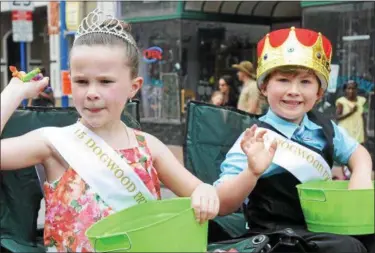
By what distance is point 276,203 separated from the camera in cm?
251

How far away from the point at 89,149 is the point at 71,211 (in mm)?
203

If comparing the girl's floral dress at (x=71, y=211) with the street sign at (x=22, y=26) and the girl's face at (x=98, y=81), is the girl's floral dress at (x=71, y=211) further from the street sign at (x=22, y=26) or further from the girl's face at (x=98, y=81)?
the street sign at (x=22, y=26)

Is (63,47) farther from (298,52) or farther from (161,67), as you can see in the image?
(298,52)

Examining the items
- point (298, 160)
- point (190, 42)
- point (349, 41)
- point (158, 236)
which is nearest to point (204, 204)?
point (158, 236)

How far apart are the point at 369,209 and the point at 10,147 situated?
3.58ft

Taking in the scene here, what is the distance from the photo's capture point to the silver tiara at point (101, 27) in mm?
2018

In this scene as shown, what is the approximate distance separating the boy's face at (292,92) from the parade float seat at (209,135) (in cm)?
52

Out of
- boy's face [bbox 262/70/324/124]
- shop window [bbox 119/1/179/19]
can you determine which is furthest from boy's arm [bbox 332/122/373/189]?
shop window [bbox 119/1/179/19]

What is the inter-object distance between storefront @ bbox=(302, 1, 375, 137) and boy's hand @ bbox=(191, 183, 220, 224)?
7950 mm

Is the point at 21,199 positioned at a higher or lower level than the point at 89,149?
lower

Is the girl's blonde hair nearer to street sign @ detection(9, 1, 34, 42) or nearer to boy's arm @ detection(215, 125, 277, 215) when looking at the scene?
boy's arm @ detection(215, 125, 277, 215)

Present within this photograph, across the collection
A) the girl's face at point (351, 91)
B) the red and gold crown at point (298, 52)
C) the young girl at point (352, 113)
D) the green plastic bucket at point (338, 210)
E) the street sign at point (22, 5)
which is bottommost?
the young girl at point (352, 113)

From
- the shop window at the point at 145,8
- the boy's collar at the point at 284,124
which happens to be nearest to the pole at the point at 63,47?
the shop window at the point at 145,8

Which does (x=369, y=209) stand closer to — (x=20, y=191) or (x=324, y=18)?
(x=20, y=191)
